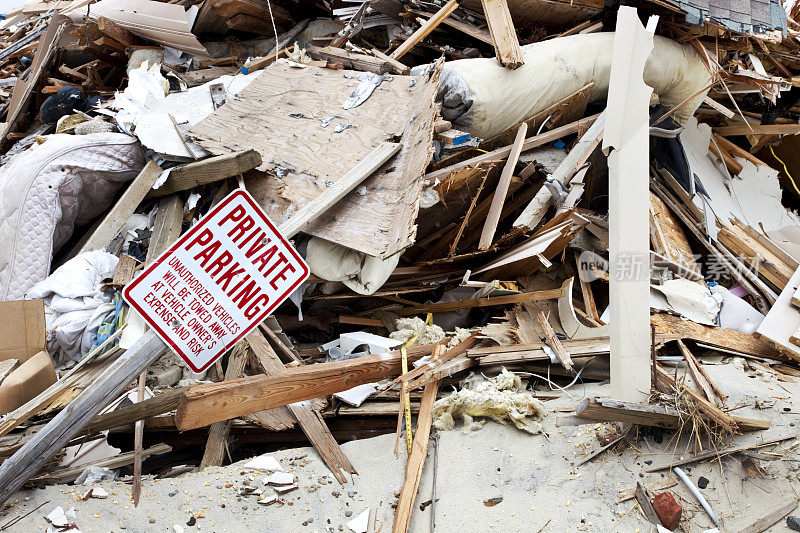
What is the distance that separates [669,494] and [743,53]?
A: 593cm

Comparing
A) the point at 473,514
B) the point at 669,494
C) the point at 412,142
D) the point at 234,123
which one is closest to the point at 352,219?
the point at 412,142

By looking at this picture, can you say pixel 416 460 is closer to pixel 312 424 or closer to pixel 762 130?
pixel 312 424

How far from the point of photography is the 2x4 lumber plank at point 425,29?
580 cm

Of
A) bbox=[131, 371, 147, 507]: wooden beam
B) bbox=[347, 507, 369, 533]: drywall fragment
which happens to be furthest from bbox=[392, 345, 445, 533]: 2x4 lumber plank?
bbox=[131, 371, 147, 507]: wooden beam

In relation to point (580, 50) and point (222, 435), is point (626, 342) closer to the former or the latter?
point (222, 435)

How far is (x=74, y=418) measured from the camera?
258 cm

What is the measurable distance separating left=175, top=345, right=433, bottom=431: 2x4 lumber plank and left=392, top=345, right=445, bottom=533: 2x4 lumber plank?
31 centimetres

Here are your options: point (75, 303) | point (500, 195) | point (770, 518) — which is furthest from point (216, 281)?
point (500, 195)

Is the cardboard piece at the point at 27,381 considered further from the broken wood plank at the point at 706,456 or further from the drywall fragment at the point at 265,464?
the broken wood plank at the point at 706,456

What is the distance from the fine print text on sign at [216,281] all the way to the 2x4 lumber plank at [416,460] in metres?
1.07

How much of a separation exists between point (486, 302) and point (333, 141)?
67.0 inches

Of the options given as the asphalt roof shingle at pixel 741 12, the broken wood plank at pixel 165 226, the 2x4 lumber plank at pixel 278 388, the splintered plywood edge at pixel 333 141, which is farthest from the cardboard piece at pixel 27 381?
the asphalt roof shingle at pixel 741 12

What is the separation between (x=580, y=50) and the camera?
5672 mm

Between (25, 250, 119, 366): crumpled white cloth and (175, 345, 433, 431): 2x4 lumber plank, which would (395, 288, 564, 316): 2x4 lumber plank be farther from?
(25, 250, 119, 366): crumpled white cloth
